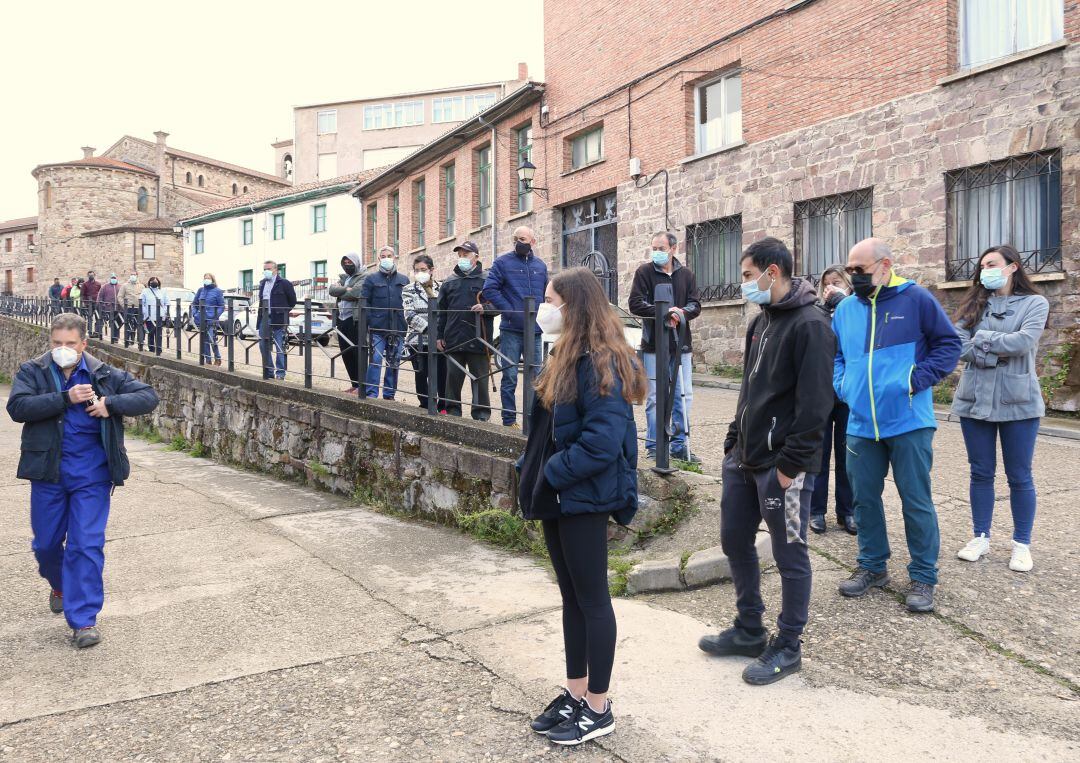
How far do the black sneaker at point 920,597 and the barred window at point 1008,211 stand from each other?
22.9ft

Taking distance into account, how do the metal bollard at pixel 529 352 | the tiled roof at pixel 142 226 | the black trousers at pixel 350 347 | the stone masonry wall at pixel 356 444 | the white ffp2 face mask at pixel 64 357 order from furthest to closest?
1. the tiled roof at pixel 142 226
2. the black trousers at pixel 350 347
3. the stone masonry wall at pixel 356 444
4. the metal bollard at pixel 529 352
5. the white ffp2 face mask at pixel 64 357

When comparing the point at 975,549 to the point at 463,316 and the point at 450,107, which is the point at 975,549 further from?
the point at 450,107

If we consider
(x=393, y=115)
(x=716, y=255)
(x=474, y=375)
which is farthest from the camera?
(x=393, y=115)

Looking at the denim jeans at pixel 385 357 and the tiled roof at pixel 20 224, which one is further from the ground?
the tiled roof at pixel 20 224

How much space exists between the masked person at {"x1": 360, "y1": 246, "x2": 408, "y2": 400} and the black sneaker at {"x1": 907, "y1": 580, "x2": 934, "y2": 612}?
5278mm

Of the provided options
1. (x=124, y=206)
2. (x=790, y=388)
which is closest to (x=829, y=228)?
(x=790, y=388)

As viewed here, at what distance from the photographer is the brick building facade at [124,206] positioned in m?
48.2

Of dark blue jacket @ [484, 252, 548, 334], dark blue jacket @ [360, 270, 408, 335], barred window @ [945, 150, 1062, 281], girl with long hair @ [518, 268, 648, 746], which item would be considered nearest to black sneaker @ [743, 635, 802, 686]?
girl with long hair @ [518, 268, 648, 746]

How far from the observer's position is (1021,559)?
4461mm

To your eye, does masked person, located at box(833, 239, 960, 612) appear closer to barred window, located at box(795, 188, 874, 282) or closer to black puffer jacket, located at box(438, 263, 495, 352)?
Result: black puffer jacket, located at box(438, 263, 495, 352)

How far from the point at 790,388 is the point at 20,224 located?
68560mm

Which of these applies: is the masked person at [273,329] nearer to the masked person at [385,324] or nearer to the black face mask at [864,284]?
the masked person at [385,324]

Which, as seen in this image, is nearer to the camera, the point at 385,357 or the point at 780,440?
the point at 780,440

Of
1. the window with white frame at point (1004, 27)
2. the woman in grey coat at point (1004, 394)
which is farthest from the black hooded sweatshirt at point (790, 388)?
the window with white frame at point (1004, 27)
